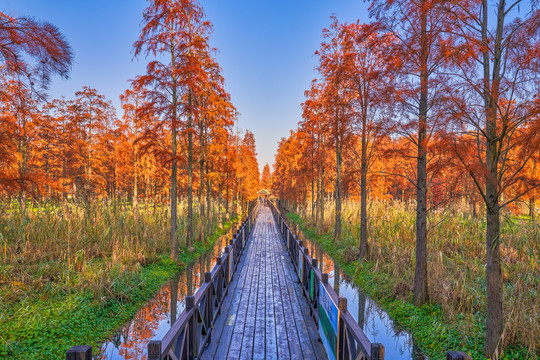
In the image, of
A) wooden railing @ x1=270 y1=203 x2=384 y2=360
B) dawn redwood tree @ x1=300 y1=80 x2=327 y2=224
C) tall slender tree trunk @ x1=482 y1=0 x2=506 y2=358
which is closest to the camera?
wooden railing @ x1=270 y1=203 x2=384 y2=360

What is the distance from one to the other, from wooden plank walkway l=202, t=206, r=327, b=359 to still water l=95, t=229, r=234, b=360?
4.14ft

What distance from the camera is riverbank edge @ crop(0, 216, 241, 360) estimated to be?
4.95 meters

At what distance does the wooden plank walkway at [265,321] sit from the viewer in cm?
506

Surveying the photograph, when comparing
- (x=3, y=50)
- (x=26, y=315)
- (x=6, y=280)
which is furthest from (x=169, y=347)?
(x=6, y=280)

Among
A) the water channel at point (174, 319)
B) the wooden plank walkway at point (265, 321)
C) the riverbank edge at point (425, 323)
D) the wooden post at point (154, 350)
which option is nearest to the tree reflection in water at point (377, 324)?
the water channel at point (174, 319)

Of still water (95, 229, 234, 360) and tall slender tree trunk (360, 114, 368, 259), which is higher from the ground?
tall slender tree trunk (360, 114, 368, 259)

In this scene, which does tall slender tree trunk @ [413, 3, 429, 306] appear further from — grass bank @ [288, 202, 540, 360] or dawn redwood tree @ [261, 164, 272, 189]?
dawn redwood tree @ [261, 164, 272, 189]

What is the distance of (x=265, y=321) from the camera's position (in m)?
6.32

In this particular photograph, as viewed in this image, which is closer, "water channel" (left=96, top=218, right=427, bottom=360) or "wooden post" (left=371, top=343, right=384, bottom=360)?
"wooden post" (left=371, top=343, right=384, bottom=360)

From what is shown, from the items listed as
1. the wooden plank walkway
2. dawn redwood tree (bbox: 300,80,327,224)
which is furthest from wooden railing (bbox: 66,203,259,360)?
dawn redwood tree (bbox: 300,80,327,224)

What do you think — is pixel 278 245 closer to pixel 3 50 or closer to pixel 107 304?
pixel 107 304

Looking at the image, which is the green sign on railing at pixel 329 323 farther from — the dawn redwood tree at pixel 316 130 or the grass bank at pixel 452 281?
the dawn redwood tree at pixel 316 130

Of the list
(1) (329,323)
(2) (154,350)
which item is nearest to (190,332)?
(2) (154,350)

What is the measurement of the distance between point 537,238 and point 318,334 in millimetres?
7615
